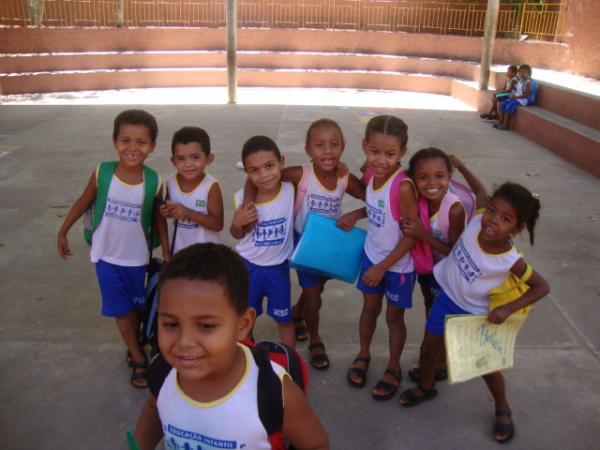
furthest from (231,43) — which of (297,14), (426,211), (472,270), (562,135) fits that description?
(472,270)

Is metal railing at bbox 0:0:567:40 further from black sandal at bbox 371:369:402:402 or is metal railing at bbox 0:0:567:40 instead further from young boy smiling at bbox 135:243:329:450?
young boy smiling at bbox 135:243:329:450

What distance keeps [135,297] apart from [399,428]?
134 cm

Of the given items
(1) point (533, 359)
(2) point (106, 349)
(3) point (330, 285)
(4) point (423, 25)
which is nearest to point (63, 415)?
(2) point (106, 349)

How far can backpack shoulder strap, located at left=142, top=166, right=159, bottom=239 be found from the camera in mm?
2426

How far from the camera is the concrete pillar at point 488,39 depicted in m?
10.5

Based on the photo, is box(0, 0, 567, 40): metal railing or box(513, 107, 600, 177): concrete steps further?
box(0, 0, 567, 40): metal railing

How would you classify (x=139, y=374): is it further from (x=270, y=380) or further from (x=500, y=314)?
(x=500, y=314)

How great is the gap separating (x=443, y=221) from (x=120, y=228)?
1.43 m

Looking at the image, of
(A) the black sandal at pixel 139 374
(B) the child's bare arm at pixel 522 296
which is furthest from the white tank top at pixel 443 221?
(A) the black sandal at pixel 139 374

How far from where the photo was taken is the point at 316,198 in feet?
8.28

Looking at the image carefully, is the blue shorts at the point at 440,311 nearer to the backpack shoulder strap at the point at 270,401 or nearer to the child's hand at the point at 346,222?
the child's hand at the point at 346,222

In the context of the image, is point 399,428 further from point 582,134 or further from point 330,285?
point 582,134

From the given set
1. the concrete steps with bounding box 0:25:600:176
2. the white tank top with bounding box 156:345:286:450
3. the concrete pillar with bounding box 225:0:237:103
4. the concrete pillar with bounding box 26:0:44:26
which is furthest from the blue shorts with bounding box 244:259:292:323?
the concrete pillar with bounding box 26:0:44:26

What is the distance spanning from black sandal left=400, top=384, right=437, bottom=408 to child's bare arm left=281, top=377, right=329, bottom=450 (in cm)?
120
